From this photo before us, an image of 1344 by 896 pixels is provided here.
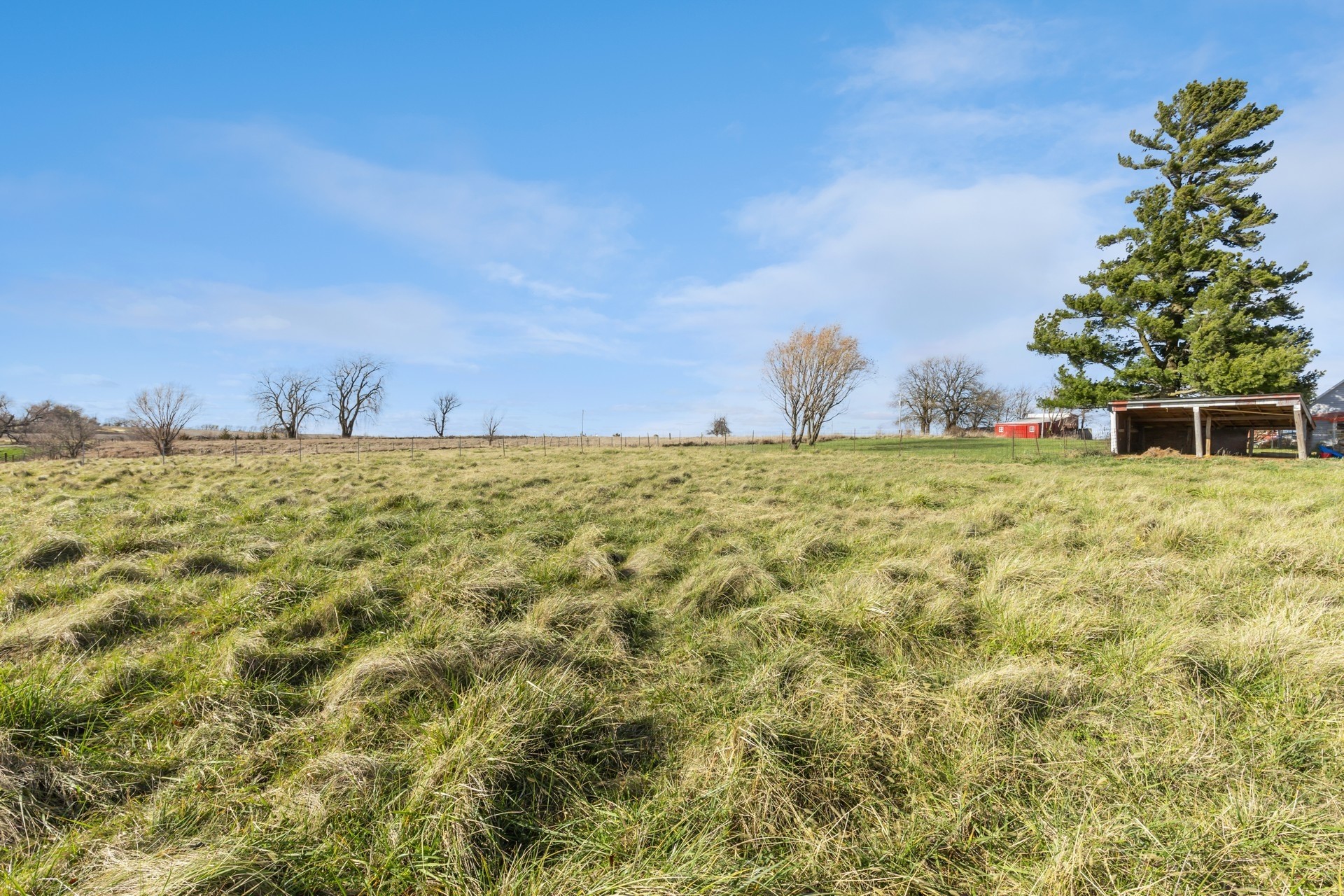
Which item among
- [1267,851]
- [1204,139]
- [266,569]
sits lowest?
[1267,851]

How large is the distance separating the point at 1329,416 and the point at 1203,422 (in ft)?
76.5

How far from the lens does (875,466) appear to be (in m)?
16.8

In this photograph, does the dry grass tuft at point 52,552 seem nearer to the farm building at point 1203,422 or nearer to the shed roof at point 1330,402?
the farm building at point 1203,422

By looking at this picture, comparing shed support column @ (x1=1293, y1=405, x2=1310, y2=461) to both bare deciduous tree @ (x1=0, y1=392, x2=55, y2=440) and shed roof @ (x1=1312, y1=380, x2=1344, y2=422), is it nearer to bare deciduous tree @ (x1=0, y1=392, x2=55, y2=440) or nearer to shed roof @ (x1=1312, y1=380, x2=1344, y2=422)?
shed roof @ (x1=1312, y1=380, x2=1344, y2=422)

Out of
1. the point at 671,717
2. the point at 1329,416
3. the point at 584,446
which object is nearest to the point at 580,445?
the point at 584,446

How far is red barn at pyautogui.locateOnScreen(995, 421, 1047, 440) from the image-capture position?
52.7 m

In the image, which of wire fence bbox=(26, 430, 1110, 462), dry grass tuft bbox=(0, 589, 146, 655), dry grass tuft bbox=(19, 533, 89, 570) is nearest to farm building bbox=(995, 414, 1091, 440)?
wire fence bbox=(26, 430, 1110, 462)

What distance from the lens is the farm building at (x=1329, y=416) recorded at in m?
31.1

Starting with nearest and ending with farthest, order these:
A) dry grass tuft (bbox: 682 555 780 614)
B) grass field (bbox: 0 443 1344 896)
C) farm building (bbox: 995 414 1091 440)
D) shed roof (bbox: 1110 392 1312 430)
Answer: grass field (bbox: 0 443 1344 896)
dry grass tuft (bbox: 682 555 780 614)
shed roof (bbox: 1110 392 1312 430)
farm building (bbox: 995 414 1091 440)

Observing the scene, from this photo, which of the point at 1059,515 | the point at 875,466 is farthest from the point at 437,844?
the point at 875,466

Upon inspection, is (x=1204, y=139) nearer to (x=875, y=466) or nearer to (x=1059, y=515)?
(x=875, y=466)

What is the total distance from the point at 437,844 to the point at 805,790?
146cm

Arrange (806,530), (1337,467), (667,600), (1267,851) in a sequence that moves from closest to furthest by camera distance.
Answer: (1267,851) → (667,600) → (806,530) → (1337,467)

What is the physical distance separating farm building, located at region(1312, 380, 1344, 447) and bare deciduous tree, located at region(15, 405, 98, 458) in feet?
252
